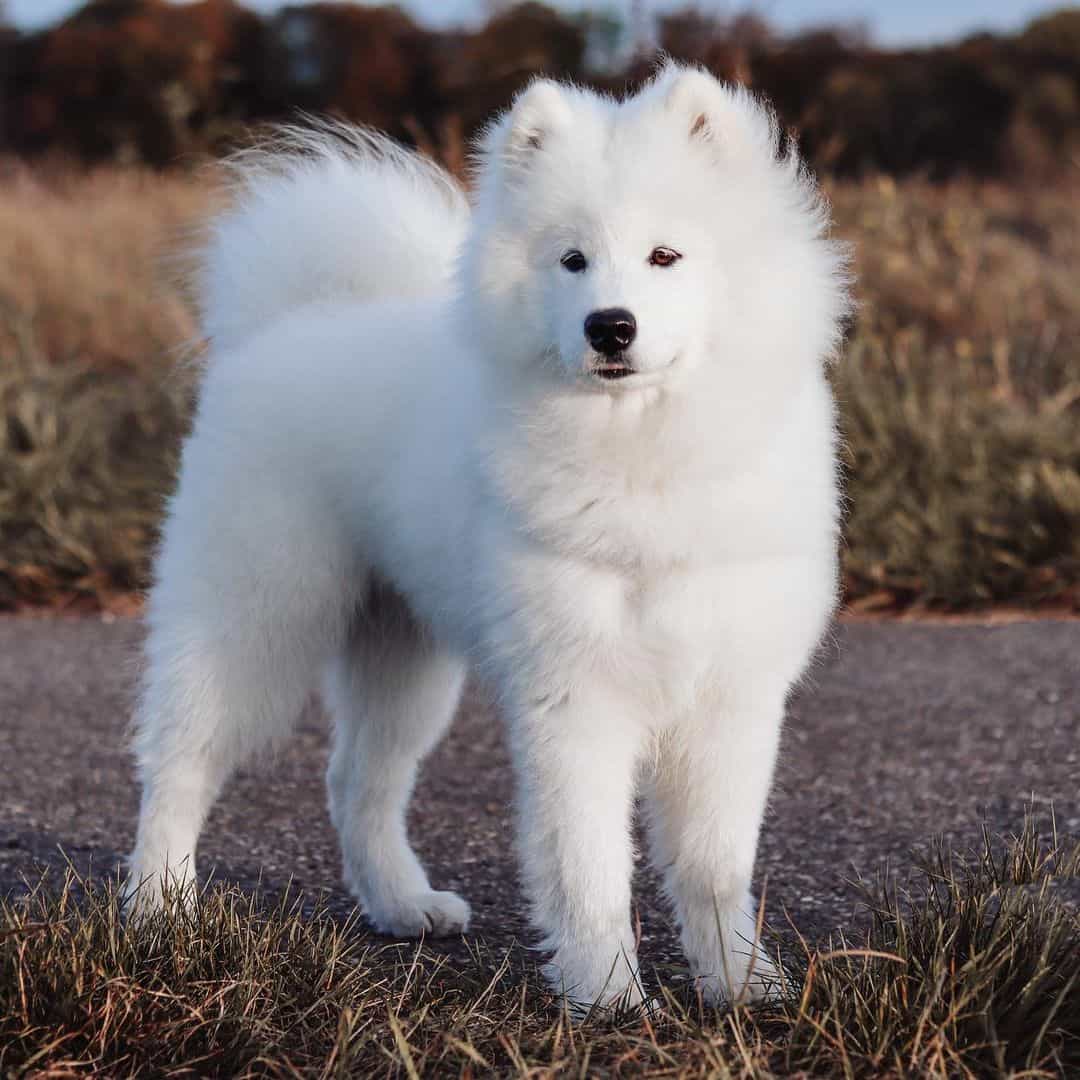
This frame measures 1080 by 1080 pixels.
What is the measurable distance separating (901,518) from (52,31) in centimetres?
1796

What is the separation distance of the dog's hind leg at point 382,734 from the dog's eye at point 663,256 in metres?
1.24

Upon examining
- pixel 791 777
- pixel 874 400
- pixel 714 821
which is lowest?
pixel 791 777

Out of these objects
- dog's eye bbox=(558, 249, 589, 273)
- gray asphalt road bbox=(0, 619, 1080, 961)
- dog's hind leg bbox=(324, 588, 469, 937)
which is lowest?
gray asphalt road bbox=(0, 619, 1080, 961)

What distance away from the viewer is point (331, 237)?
3740 millimetres

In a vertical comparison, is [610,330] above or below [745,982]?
above

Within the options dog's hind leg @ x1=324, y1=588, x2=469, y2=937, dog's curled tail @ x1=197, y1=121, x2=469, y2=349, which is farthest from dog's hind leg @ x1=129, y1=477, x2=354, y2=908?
dog's curled tail @ x1=197, y1=121, x2=469, y2=349

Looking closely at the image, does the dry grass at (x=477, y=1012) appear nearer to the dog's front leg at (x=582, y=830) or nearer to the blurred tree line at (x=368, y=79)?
the dog's front leg at (x=582, y=830)

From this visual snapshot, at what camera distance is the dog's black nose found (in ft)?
8.30

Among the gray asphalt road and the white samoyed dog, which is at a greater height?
the white samoyed dog

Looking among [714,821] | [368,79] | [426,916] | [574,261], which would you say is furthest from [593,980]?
[368,79]

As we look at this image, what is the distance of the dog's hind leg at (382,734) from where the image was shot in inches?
142

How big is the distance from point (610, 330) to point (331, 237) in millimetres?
1415

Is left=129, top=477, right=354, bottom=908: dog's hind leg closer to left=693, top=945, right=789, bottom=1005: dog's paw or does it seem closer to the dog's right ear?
the dog's right ear

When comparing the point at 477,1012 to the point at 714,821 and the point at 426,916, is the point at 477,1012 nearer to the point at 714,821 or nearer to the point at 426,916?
the point at 714,821
